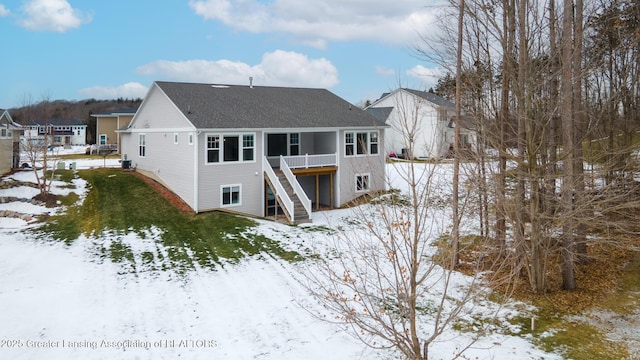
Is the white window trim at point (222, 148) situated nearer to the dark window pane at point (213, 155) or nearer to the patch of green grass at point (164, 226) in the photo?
the dark window pane at point (213, 155)

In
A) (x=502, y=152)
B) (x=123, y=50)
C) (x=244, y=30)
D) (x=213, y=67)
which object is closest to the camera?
(x=502, y=152)

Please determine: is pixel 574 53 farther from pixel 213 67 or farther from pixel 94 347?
pixel 213 67

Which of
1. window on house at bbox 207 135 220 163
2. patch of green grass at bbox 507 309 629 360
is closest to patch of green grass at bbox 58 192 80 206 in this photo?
window on house at bbox 207 135 220 163

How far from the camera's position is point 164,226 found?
711 inches

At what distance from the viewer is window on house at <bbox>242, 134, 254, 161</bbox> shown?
21103mm

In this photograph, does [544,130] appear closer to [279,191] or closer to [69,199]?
[279,191]

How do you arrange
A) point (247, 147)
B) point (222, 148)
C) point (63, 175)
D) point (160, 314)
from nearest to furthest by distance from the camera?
point (160, 314) → point (222, 148) → point (247, 147) → point (63, 175)

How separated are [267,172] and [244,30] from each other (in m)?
10.1

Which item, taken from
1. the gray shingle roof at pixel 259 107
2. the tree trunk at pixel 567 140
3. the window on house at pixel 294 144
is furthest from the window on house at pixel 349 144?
the tree trunk at pixel 567 140

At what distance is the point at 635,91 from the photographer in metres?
19.5

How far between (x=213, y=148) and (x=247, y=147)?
5.92 feet

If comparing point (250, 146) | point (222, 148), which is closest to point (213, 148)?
point (222, 148)

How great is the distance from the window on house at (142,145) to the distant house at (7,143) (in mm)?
7115

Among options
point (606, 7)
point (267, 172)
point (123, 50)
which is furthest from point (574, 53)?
point (123, 50)
